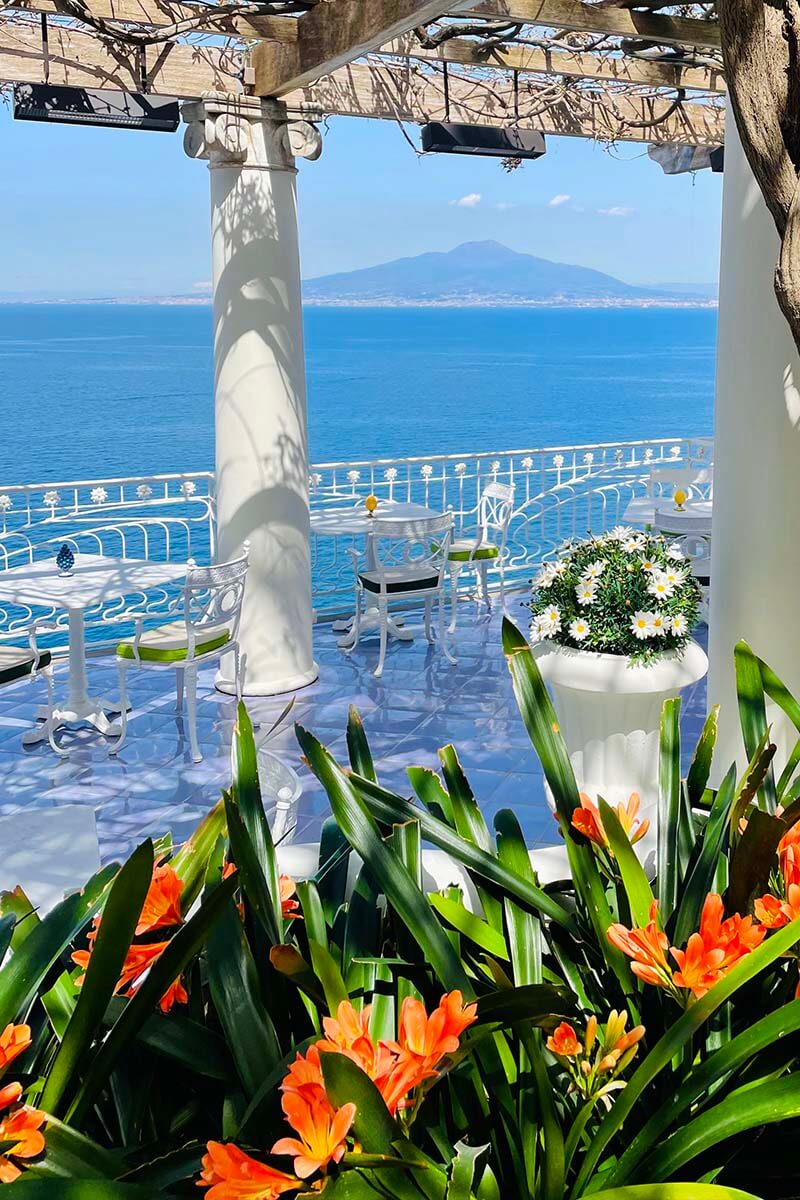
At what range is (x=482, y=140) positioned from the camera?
19.6 ft

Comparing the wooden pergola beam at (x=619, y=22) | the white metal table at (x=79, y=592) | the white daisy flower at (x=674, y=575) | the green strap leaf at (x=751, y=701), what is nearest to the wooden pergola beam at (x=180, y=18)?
the wooden pergola beam at (x=619, y=22)

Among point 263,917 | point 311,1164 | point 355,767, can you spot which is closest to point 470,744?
point 355,767

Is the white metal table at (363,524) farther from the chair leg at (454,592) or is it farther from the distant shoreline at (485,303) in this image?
the distant shoreline at (485,303)

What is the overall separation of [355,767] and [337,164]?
59109mm

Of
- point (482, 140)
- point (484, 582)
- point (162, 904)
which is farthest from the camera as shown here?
point (484, 582)

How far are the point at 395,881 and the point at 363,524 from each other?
5.57 meters

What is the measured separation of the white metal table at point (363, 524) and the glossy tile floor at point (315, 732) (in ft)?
0.71

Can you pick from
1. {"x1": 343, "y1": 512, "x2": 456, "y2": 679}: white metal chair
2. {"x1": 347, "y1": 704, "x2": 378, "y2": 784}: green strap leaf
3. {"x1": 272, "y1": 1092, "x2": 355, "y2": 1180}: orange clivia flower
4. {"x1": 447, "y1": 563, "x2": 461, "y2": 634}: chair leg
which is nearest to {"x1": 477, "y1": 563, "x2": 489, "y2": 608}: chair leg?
{"x1": 447, "y1": 563, "x2": 461, "y2": 634}: chair leg

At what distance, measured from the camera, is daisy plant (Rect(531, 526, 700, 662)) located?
3467mm

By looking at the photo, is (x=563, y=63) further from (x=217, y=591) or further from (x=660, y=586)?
(x=660, y=586)

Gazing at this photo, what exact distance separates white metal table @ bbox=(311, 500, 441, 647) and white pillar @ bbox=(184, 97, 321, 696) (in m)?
0.56

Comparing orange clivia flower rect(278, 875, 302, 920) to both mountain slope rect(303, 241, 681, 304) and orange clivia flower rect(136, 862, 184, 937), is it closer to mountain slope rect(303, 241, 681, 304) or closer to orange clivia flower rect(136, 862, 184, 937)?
orange clivia flower rect(136, 862, 184, 937)

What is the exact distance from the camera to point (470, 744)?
206 inches

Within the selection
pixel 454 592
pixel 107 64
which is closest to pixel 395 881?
pixel 107 64
